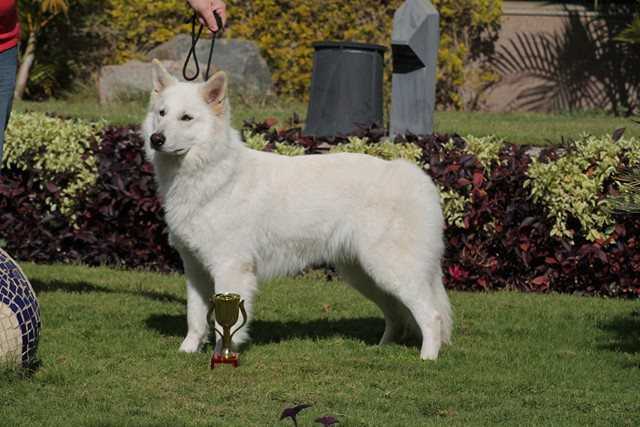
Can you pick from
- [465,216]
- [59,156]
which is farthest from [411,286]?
[59,156]

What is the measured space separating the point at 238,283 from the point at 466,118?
30.1ft

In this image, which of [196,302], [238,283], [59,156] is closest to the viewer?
[238,283]

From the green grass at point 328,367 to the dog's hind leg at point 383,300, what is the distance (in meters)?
0.17

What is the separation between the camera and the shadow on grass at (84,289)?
7.45 metres

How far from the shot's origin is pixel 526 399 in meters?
5.05

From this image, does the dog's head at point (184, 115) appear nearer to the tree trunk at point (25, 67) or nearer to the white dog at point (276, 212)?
the white dog at point (276, 212)

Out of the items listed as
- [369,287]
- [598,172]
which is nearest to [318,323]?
[369,287]

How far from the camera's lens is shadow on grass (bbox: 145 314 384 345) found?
21.1ft

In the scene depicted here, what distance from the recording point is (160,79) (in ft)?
18.9

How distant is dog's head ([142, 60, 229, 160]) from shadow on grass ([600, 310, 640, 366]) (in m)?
2.68

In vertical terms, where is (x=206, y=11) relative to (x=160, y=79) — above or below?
above

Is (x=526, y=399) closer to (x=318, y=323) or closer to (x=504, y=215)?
(x=318, y=323)

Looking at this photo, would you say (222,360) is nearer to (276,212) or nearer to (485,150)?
(276,212)

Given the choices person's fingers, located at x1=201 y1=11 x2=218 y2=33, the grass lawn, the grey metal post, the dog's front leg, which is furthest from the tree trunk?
the dog's front leg
